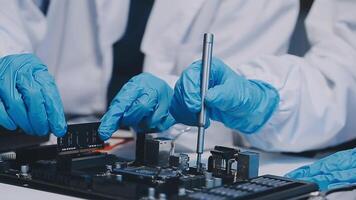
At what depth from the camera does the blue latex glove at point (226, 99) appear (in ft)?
3.33

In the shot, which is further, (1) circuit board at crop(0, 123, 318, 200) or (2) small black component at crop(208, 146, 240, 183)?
(2) small black component at crop(208, 146, 240, 183)

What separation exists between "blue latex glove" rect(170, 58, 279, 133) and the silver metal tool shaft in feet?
0.06

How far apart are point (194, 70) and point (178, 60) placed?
12.8 inches

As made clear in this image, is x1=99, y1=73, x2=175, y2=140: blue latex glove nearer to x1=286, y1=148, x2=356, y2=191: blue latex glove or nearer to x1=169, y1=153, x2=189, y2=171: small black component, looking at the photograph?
x1=169, y1=153, x2=189, y2=171: small black component

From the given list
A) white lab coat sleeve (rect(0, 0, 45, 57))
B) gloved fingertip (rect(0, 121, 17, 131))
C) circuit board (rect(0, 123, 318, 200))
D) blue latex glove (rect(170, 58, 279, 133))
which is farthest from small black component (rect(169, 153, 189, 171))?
white lab coat sleeve (rect(0, 0, 45, 57))

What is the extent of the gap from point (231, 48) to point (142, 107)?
0.35 metres

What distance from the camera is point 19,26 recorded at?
136 cm

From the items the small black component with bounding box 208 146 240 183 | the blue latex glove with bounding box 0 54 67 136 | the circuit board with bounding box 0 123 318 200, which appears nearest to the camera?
the circuit board with bounding box 0 123 318 200

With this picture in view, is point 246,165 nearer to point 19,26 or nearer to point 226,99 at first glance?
point 226,99

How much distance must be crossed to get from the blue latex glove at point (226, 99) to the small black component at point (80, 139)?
152mm

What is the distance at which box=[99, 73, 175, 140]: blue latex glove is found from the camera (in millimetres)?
1011

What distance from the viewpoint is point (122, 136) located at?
1400mm

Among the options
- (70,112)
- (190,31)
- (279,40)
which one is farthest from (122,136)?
(279,40)

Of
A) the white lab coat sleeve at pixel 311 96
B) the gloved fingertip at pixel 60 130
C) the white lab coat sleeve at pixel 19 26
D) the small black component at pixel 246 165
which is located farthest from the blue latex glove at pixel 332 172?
the white lab coat sleeve at pixel 19 26
